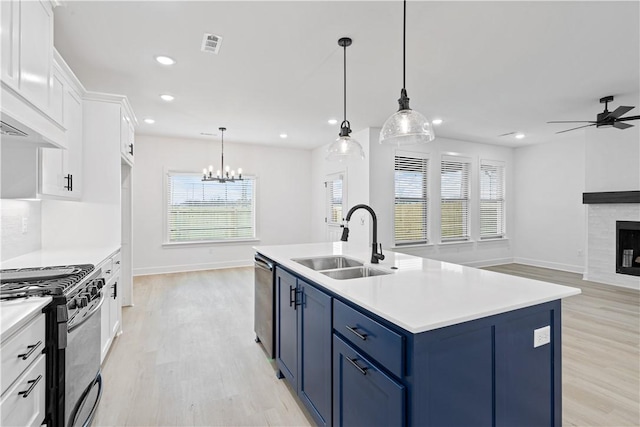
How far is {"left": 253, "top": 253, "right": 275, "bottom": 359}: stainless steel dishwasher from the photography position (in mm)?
2699

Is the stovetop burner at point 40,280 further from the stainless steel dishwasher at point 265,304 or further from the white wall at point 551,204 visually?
the white wall at point 551,204

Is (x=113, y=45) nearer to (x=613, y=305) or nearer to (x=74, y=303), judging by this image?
(x=74, y=303)

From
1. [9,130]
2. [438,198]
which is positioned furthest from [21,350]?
[438,198]

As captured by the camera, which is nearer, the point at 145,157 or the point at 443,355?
the point at 443,355

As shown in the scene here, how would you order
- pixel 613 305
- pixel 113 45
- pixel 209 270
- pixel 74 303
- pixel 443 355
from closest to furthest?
1. pixel 443 355
2. pixel 74 303
3. pixel 113 45
4. pixel 613 305
5. pixel 209 270

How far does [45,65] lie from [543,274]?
25.5 ft

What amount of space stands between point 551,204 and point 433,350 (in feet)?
23.9

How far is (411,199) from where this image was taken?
20.6ft

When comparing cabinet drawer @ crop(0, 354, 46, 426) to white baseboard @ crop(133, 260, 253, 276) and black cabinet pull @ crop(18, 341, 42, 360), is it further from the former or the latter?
white baseboard @ crop(133, 260, 253, 276)

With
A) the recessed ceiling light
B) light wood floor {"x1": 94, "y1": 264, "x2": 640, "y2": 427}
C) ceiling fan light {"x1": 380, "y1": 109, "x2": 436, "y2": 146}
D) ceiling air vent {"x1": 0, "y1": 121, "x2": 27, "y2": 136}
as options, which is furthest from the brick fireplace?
ceiling air vent {"x1": 0, "y1": 121, "x2": 27, "y2": 136}

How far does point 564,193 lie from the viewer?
6.63 metres

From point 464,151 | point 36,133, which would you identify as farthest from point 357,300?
point 464,151

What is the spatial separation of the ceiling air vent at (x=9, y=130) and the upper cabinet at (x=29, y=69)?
2.4 inches

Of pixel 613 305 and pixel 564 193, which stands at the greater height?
pixel 564 193
